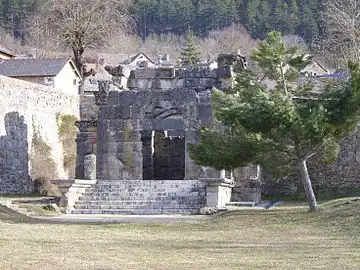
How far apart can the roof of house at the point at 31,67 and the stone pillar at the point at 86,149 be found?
1859cm

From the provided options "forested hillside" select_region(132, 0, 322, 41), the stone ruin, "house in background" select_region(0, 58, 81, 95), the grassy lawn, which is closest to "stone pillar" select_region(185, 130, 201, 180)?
the stone ruin

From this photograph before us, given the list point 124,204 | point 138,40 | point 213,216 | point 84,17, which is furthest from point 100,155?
point 138,40

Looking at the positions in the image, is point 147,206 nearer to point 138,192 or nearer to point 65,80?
point 138,192

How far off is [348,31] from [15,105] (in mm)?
19187

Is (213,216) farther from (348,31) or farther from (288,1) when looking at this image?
(288,1)

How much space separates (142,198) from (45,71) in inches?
996

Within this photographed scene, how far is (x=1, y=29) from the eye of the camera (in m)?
100

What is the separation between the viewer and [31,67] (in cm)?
4778

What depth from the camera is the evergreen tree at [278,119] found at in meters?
18.8

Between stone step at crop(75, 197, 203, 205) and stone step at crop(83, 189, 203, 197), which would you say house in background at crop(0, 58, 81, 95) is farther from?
stone step at crop(75, 197, 203, 205)

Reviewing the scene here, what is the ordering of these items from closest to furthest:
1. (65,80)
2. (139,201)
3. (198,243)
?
(198,243), (139,201), (65,80)

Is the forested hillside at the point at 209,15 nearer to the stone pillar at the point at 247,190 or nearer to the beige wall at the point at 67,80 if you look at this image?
the beige wall at the point at 67,80

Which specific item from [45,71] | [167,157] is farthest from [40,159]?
[45,71]

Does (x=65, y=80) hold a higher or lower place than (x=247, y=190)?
higher
